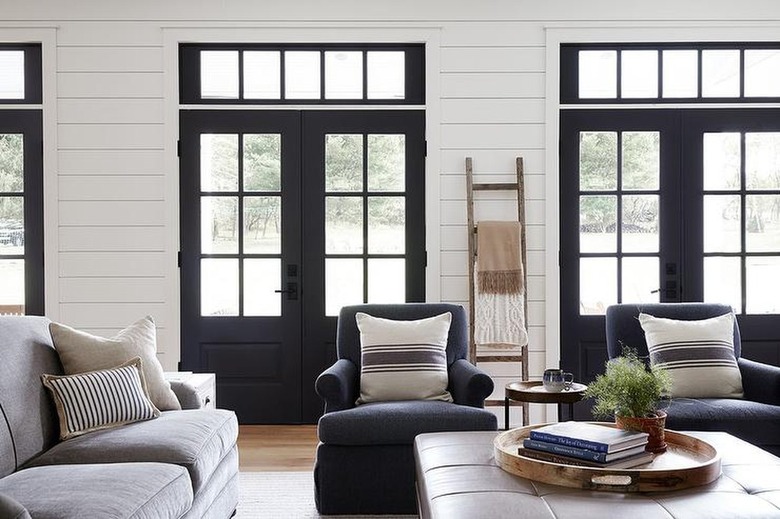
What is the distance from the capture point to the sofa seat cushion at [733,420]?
3.49 meters

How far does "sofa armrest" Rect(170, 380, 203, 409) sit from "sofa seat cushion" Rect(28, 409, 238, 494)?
1.28 ft

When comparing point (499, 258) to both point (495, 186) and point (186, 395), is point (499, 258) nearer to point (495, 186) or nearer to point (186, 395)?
point (495, 186)

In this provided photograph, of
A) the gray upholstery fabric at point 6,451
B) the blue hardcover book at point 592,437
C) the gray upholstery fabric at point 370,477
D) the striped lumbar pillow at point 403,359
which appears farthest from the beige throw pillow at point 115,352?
the blue hardcover book at point 592,437

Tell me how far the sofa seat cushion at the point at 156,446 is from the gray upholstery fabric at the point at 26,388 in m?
0.08

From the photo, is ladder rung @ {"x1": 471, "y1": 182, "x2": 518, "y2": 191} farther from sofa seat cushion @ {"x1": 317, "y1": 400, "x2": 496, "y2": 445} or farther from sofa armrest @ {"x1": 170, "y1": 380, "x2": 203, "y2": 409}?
sofa armrest @ {"x1": 170, "y1": 380, "x2": 203, "y2": 409}

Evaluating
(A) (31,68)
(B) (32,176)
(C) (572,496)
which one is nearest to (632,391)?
(C) (572,496)

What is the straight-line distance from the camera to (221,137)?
518 cm

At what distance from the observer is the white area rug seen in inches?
136

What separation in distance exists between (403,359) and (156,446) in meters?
1.46

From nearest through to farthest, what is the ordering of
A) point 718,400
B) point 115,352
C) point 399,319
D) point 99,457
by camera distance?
point 99,457 → point 115,352 → point 718,400 → point 399,319

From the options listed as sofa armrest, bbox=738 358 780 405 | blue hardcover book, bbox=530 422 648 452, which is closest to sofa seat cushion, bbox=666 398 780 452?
sofa armrest, bbox=738 358 780 405

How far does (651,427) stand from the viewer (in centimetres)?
266

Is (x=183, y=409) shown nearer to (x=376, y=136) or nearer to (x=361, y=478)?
(x=361, y=478)

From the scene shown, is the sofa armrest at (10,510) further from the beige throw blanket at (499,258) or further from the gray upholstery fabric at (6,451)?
the beige throw blanket at (499,258)
